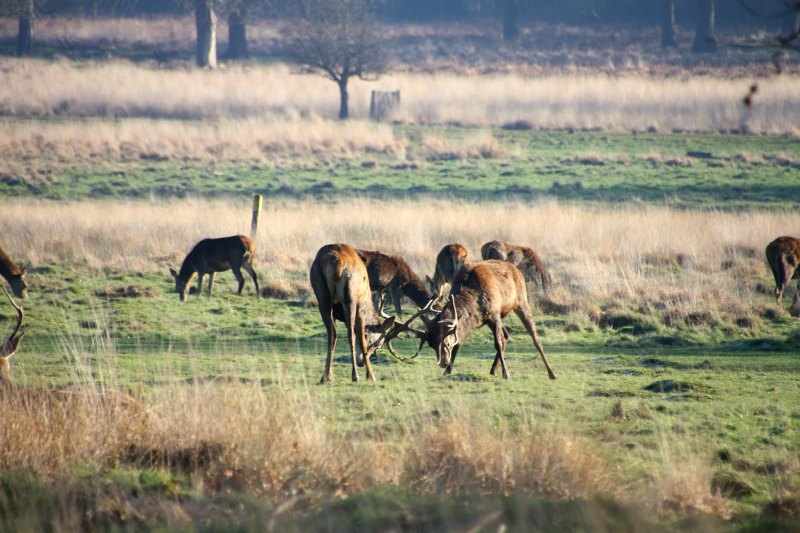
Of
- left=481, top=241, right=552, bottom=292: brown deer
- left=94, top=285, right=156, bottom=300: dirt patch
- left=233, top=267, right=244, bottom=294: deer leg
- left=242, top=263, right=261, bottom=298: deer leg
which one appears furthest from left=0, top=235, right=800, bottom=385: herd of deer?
left=233, top=267, right=244, bottom=294: deer leg

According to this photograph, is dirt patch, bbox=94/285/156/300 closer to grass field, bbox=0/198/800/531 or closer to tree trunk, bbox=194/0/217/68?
grass field, bbox=0/198/800/531

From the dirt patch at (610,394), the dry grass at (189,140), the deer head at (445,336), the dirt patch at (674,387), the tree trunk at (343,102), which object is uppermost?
the tree trunk at (343,102)

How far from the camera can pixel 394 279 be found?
17500mm

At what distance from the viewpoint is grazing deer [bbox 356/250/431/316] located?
17234 mm

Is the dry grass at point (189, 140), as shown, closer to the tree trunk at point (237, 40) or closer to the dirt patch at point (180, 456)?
the tree trunk at point (237, 40)

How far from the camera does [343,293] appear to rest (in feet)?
42.9

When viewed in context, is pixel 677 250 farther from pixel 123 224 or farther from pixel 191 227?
pixel 123 224

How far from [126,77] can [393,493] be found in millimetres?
48514

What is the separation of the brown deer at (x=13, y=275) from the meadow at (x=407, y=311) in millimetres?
322

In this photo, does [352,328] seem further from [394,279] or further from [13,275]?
[13,275]

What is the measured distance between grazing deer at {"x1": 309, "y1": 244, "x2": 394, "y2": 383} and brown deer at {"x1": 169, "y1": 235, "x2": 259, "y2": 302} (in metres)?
6.35

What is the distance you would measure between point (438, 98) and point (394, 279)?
33.7 metres

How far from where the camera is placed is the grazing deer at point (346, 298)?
13.0m

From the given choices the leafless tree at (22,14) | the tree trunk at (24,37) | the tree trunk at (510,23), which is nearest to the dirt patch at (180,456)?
the leafless tree at (22,14)
